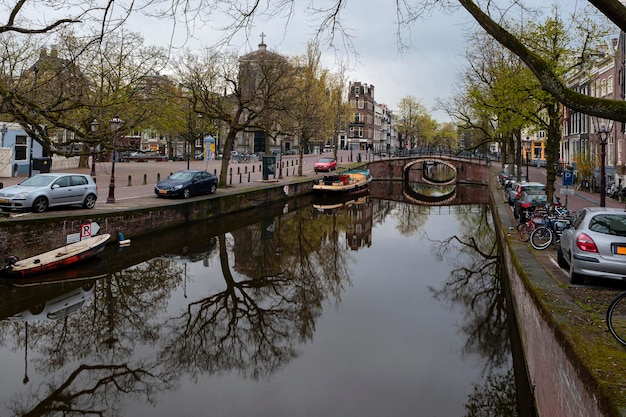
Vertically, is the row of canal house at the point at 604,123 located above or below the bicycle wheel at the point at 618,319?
above

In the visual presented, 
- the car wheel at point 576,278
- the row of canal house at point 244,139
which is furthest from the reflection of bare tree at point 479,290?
the row of canal house at point 244,139

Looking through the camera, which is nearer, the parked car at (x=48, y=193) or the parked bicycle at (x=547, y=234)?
the parked bicycle at (x=547, y=234)

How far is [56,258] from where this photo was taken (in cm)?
1416

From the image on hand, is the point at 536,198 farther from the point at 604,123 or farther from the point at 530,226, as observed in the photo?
the point at 604,123

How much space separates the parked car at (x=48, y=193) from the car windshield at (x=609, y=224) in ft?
52.4

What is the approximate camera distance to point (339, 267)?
16.7m

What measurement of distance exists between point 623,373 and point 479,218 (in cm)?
2641

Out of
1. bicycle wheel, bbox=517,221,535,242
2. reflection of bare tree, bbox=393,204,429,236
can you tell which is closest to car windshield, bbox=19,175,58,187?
bicycle wheel, bbox=517,221,535,242

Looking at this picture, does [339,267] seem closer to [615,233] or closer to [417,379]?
[417,379]

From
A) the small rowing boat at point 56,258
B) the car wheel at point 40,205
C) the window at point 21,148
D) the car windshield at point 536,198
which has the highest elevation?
the window at point 21,148

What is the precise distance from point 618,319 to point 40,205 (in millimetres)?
16470

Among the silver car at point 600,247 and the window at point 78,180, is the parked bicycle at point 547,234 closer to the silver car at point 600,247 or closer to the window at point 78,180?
the silver car at point 600,247

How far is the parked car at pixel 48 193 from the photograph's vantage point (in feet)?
51.6

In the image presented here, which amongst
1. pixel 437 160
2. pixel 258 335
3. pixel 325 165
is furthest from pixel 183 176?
pixel 437 160
